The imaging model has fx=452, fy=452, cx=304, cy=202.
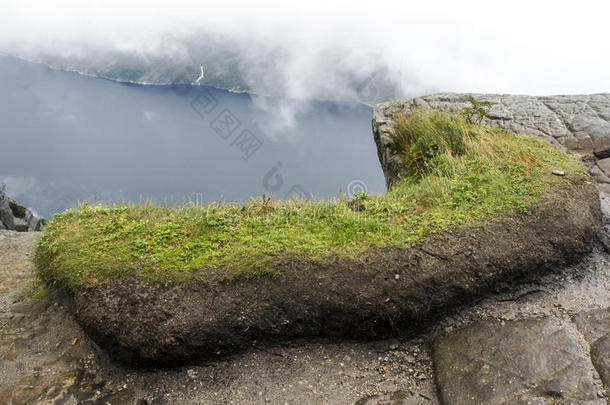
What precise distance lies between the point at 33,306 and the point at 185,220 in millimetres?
2673

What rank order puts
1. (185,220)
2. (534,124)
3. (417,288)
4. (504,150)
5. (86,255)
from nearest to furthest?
(417,288) < (86,255) < (185,220) < (504,150) < (534,124)

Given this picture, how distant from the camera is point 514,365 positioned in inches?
212

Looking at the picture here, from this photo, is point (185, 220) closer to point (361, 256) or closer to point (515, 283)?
point (361, 256)

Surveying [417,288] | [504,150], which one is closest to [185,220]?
[417,288]

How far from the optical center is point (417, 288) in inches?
245

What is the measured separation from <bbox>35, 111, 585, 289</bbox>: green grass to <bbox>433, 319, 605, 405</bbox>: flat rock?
1546 millimetres

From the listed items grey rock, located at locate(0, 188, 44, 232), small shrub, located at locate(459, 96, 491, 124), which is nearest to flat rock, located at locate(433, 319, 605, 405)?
small shrub, located at locate(459, 96, 491, 124)

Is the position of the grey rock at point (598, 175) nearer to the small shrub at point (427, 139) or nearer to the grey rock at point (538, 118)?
the grey rock at point (538, 118)

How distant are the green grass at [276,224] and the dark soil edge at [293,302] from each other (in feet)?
0.69

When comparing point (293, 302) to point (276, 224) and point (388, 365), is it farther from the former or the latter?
point (276, 224)

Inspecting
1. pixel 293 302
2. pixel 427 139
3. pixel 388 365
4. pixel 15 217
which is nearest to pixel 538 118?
pixel 427 139

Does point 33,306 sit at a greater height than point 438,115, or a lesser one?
lesser

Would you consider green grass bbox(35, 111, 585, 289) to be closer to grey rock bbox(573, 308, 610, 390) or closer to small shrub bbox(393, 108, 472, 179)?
small shrub bbox(393, 108, 472, 179)

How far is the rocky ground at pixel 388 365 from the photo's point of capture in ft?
17.3
